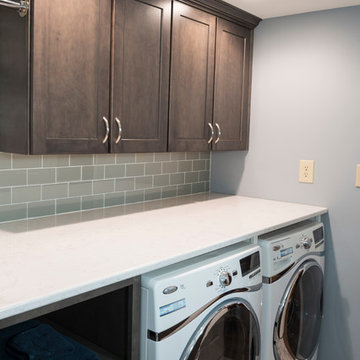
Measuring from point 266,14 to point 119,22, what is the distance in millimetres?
1087

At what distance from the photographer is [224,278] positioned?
173 centimetres

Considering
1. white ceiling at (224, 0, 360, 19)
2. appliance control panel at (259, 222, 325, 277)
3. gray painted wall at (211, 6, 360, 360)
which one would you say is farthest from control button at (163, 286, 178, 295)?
white ceiling at (224, 0, 360, 19)

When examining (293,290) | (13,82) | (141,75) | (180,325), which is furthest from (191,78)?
(180,325)

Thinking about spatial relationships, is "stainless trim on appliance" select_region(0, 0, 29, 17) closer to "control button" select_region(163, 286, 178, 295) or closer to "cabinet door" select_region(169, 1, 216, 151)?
"cabinet door" select_region(169, 1, 216, 151)

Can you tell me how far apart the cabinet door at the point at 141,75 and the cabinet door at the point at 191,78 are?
7cm

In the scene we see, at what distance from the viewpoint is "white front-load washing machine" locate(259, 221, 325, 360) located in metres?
2.10

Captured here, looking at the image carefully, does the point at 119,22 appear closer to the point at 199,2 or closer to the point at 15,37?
the point at 15,37

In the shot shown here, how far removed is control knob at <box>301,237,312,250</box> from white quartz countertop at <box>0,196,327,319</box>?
0.11 meters

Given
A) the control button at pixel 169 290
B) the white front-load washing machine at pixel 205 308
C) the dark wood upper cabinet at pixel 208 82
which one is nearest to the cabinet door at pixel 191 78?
the dark wood upper cabinet at pixel 208 82

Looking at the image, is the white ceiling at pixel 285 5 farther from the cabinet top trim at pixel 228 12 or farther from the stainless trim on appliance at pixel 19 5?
the stainless trim on appliance at pixel 19 5

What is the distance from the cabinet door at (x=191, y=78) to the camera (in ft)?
7.48

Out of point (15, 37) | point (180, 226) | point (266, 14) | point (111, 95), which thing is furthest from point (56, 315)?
point (266, 14)

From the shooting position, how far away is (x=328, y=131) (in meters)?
2.58

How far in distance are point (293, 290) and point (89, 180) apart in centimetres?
115
